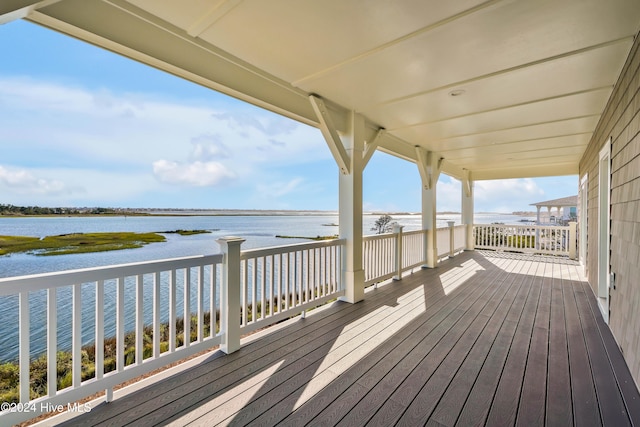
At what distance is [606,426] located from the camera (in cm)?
166

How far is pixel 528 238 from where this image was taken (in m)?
8.57

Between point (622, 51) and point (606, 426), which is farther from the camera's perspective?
point (622, 51)

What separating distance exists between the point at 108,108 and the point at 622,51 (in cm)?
1214

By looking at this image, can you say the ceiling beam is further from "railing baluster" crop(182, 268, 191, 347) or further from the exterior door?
the exterior door

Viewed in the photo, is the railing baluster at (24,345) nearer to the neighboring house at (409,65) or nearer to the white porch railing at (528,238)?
the neighboring house at (409,65)

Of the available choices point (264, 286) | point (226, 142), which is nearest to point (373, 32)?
point (264, 286)

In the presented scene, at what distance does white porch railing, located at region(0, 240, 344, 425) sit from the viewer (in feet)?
5.26

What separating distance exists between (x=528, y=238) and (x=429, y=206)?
4622 millimetres

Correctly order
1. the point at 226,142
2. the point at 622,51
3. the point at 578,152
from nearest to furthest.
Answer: the point at 622,51 → the point at 578,152 → the point at 226,142

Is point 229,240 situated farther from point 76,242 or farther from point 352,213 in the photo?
point 76,242

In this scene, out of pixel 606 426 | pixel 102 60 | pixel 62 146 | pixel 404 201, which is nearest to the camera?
pixel 606 426

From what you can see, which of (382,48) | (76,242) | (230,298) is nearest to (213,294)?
(230,298)

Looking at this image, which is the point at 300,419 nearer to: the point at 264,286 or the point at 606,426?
the point at 264,286

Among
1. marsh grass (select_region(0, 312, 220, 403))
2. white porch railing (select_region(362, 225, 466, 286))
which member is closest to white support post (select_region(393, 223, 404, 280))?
white porch railing (select_region(362, 225, 466, 286))
